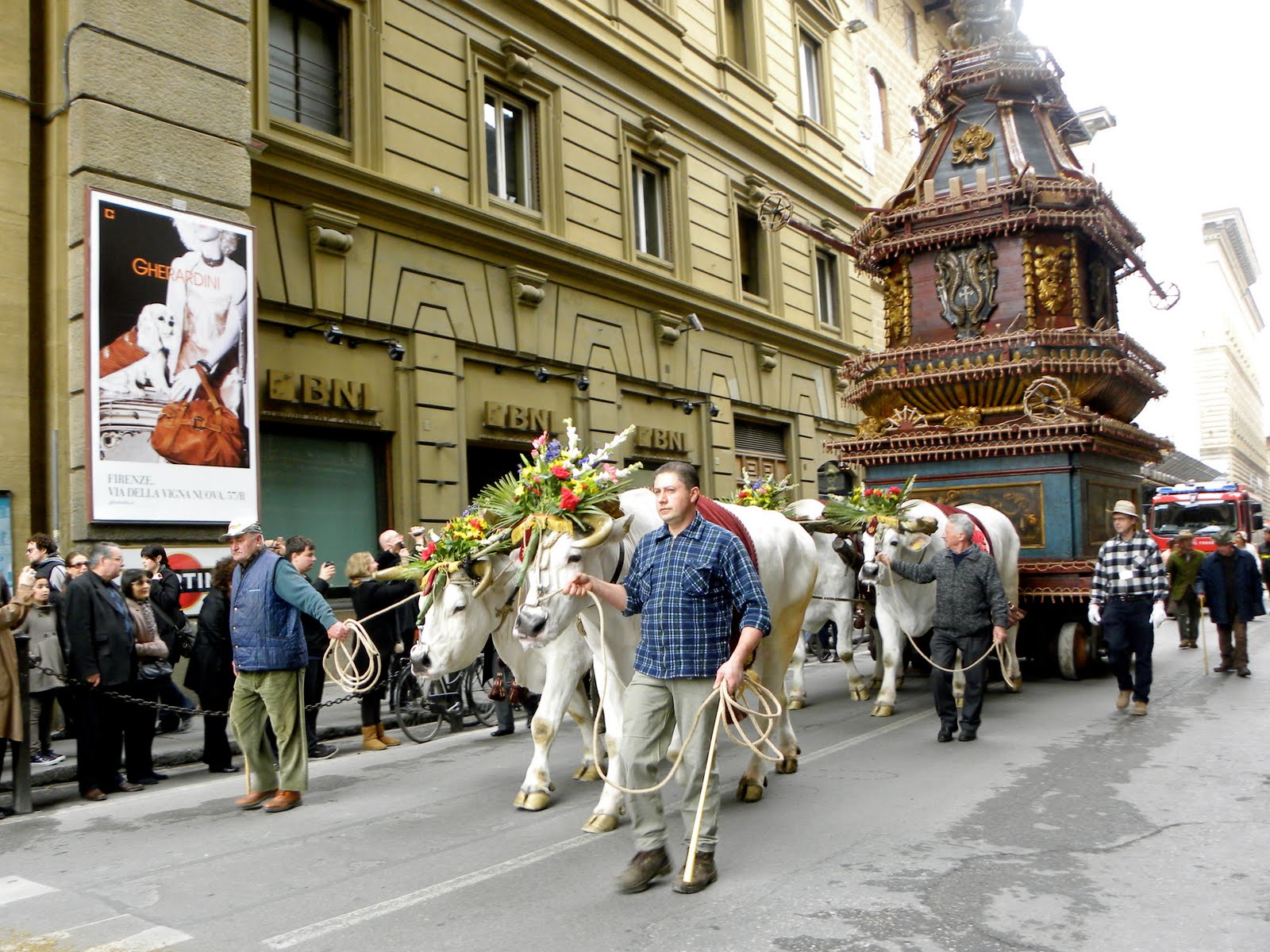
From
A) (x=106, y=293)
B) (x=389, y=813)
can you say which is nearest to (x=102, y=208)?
(x=106, y=293)

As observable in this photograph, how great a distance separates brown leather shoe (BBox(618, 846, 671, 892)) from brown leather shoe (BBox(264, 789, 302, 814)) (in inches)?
130

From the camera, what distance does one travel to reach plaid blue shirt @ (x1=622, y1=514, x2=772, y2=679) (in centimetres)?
527

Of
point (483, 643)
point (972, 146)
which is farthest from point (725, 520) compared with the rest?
point (972, 146)

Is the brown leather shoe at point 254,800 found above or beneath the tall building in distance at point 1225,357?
beneath

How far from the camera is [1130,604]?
32.7 ft

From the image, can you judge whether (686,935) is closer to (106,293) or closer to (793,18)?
(106,293)

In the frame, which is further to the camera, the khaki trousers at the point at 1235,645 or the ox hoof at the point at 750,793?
the khaki trousers at the point at 1235,645

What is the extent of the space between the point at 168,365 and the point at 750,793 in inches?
328

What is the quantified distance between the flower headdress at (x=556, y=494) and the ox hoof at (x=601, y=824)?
159 cm

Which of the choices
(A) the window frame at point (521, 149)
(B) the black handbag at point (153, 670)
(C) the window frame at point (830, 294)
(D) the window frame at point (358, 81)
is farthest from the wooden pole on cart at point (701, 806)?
(C) the window frame at point (830, 294)

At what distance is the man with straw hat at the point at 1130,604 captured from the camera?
9914mm

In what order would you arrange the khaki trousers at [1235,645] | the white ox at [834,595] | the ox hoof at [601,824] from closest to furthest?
the ox hoof at [601,824] → the white ox at [834,595] → the khaki trousers at [1235,645]

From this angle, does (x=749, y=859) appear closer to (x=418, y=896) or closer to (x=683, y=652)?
(x=683, y=652)

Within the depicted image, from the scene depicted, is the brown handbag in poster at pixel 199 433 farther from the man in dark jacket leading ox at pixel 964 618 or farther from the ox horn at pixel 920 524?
the man in dark jacket leading ox at pixel 964 618
